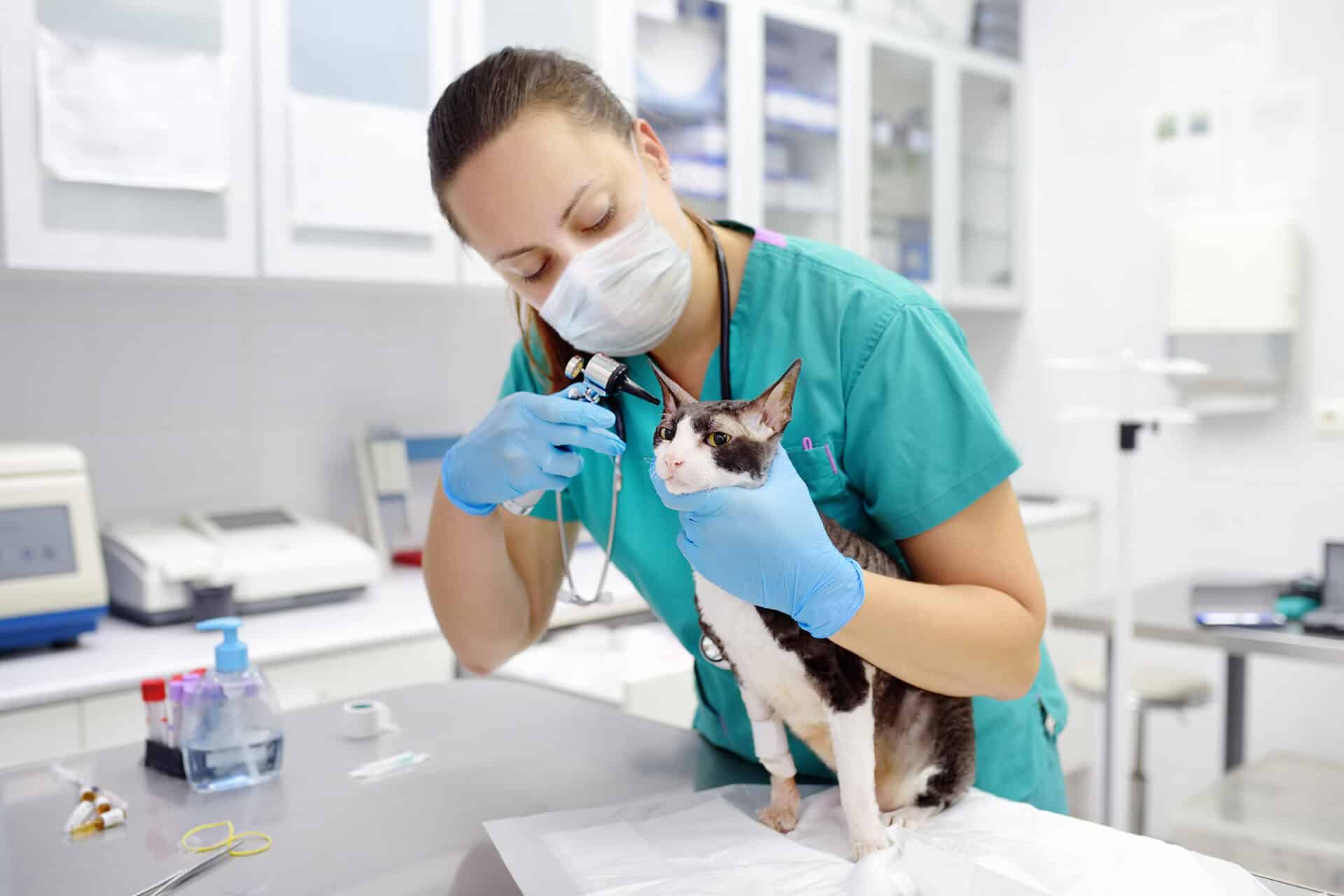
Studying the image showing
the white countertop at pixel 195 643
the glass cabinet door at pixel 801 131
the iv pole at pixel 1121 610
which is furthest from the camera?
the glass cabinet door at pixel 801 131

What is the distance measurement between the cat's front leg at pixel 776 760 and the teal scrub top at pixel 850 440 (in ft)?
0.34

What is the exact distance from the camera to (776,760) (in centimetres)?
94

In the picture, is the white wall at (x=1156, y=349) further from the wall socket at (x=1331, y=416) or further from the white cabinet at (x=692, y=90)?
the white cabinet at (x=692, y=90)

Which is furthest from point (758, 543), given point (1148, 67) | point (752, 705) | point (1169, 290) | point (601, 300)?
point (1148, 67)

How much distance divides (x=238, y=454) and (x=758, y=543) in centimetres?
193

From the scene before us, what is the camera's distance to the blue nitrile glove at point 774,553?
810 millimetres

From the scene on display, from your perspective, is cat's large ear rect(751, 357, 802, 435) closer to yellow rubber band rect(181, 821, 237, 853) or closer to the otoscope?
the otoscope

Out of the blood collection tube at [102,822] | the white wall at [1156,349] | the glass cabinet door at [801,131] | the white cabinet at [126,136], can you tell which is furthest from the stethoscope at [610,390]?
the white wall at [1156,349]

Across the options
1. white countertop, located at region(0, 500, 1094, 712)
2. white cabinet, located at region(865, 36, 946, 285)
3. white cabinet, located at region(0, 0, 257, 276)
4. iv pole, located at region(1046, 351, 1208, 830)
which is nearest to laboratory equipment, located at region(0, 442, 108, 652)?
white countertop, located at region(0, 500, 1094, 712)

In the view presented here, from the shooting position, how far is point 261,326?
96.3 inches

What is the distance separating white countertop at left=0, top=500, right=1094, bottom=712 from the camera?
5.54 feet

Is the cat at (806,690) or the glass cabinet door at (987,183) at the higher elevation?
the glass cabinet door at (987,183)

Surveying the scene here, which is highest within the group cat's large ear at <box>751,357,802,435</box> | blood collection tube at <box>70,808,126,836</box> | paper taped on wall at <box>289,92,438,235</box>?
paper taped on wall at <box>289,92,438,235</box>

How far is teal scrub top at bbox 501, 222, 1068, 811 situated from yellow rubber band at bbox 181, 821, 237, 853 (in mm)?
437
